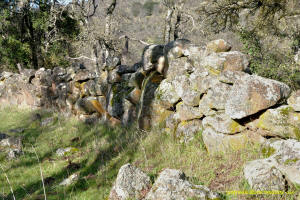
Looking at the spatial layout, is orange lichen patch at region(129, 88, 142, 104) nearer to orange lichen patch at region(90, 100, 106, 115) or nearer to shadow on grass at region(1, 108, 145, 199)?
shadow on grass at region(1, 108, 145, 199)

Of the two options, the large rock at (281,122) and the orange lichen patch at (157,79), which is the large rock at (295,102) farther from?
the orange lichen patch at (157,79)

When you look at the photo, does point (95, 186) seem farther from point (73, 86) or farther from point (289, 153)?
point (73, 86)

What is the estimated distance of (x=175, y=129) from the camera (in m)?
5.01

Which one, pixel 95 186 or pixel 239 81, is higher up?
pixel 239 81

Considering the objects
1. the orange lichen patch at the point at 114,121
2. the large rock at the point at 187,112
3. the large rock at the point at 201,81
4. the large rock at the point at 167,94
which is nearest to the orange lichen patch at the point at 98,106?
the orange lichen patch at the point at 114,121

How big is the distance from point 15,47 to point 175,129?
1539 centimetres

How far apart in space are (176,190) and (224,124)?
1.67 meters

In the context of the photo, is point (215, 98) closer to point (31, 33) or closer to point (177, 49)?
point (177, 49)

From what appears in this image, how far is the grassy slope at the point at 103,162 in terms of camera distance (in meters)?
3.61

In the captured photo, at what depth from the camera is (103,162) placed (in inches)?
192

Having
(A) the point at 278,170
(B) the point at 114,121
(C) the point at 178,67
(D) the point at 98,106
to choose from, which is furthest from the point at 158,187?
(D) the point at 98,106

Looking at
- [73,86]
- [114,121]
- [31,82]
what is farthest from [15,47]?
[114,121]

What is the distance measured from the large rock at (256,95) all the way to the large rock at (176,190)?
149 cm

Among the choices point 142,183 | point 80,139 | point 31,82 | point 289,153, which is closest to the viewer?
point 289,153
